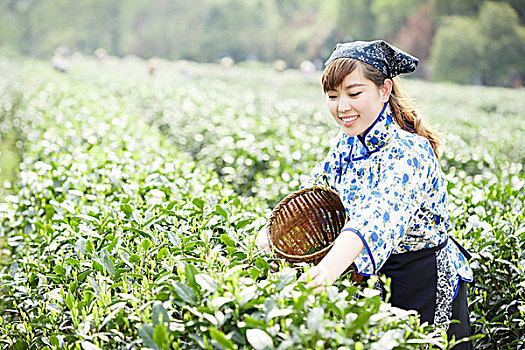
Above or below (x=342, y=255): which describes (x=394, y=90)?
above

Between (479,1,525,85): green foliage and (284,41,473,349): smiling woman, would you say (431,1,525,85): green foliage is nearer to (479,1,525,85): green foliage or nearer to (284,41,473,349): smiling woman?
(479,1,525,85): green foliage

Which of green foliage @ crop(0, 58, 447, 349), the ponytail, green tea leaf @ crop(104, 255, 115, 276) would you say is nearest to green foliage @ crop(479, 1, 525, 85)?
green foliage @ crop(0, 58, 447, 349)

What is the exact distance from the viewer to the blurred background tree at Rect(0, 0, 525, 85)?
1528cm

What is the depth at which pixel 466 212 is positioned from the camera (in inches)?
112

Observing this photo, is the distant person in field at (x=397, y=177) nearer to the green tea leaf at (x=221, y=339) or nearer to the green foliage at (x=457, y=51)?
the green tea leaf at (x=221, y=339)

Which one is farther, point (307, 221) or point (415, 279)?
point (307, 221)

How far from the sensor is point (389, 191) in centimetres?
171

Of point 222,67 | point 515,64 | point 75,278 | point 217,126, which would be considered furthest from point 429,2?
point 75,278

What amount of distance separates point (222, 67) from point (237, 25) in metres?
3.59

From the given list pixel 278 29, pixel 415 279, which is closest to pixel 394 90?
pixel 415 279

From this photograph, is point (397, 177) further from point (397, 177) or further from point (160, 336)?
point (160, 336)

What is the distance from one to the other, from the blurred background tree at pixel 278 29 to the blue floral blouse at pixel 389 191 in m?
13.9

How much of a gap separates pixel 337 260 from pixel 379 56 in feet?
2.63

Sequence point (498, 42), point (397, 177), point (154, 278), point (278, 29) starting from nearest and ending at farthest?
1. point (154, 278)
2. point (397, 177)
3. point (498, 42)
4. point (278, 29)
